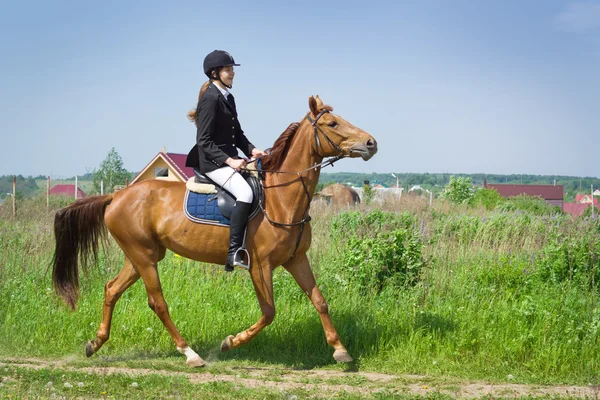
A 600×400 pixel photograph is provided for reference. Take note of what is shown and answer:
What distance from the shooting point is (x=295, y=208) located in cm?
672

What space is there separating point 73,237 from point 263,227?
2.75 meters

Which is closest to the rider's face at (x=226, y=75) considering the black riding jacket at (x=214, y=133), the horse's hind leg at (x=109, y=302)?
the black riding jacket at (x=214, y=133)

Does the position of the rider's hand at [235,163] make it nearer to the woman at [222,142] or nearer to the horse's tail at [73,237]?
the woman at [222,142]

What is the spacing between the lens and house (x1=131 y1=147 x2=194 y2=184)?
28234mm

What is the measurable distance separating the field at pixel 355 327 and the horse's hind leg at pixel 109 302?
0.67 feet

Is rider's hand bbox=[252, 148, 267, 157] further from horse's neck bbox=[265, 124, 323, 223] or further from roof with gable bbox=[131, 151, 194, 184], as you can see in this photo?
roof with gable bbox=[131, 151, 194, 184]

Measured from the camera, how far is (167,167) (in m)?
29.1

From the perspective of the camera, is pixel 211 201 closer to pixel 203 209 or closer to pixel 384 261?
pixel 203 209

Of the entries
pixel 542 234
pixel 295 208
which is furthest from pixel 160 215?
pixel 542 234

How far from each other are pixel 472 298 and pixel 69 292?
5193mm

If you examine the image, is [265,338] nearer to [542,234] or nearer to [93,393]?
[93,393]

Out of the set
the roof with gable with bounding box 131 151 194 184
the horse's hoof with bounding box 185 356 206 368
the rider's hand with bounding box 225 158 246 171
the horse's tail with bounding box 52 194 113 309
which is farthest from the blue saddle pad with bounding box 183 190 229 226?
the roof with gable with bounding box 131 151 194 184

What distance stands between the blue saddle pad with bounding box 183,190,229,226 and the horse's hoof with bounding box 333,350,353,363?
1.89 meters

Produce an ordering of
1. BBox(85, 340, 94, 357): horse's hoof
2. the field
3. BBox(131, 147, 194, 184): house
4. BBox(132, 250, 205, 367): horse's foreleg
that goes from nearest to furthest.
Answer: the field < BBox(132, 250, 205, 367): horse's foreleg < BBox(85, 340, 94, 357): horse's hoof < BBox(131, 147, 194, 184): house
